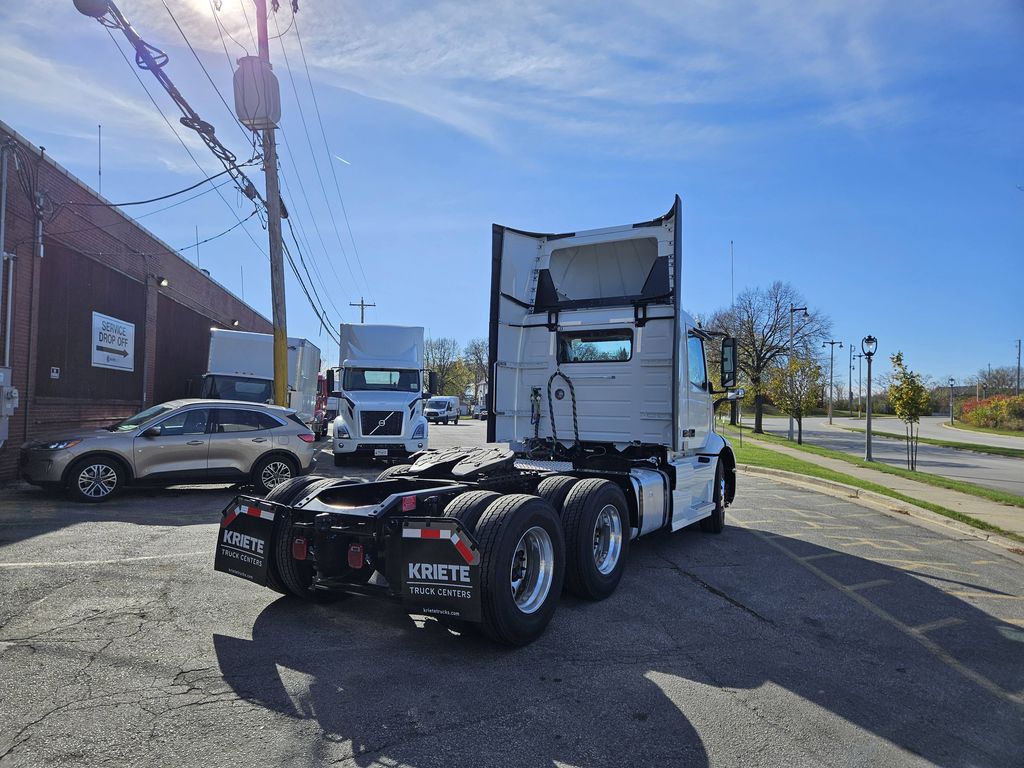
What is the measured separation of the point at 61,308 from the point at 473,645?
1341cm

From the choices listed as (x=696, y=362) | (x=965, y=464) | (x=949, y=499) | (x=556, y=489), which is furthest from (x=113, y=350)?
(x=965, y=464)

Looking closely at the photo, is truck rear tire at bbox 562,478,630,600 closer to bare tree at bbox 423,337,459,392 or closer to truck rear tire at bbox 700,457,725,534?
truck rear tire at bbox 700,457,725,534

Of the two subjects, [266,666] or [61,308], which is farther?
[61,308]

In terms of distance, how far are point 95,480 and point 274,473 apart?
2653 millimetres

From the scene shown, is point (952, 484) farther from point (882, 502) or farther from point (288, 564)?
point (288, 564)

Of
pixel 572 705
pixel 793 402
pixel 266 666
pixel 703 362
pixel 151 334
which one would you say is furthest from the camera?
pixel 793 402

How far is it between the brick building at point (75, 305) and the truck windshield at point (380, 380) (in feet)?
18.8

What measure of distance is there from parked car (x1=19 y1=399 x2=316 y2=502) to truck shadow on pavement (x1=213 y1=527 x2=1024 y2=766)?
6.43m

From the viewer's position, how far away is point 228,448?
11.1 meters

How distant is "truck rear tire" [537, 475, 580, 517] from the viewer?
572 cm

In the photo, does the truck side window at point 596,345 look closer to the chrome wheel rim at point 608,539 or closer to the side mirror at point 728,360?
the side mirror at point 728,360

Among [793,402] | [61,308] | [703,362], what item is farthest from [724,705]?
[793,402]

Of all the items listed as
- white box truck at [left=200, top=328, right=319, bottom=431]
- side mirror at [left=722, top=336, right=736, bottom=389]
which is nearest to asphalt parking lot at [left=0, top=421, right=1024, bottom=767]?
side mirror at [left=722, top=336, right=736, bottom=389]

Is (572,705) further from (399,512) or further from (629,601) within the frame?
(629,601)
